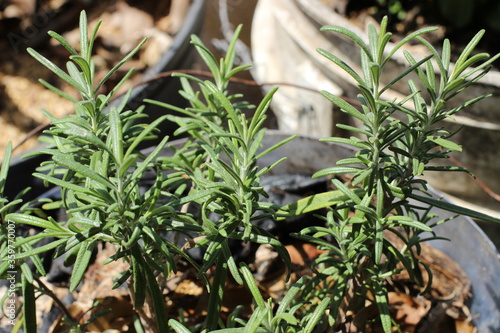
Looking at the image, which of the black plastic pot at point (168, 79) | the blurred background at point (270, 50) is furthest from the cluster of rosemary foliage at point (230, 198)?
the black plastic pot at point (168, 79)

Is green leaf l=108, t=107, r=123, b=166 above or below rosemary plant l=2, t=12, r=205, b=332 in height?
above

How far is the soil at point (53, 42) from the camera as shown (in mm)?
2098

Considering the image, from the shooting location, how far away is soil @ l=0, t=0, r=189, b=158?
2.10 m

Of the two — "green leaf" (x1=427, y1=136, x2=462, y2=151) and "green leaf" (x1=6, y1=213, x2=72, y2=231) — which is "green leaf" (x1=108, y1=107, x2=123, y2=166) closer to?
"green leaf" (x1=6, y1=213, x2=72, y2=231)

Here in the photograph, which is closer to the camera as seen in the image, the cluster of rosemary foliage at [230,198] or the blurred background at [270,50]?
the cluster of rosemary foliage at [230,198]

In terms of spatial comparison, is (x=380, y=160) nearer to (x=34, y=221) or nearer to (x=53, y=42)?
(x=34, y=221)

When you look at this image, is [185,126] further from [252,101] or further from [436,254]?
[252,101]

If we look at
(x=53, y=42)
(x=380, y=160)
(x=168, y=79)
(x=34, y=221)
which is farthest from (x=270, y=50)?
(x=34, y=221)

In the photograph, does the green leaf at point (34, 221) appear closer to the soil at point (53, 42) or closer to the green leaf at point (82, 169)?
the green leaf at point (82, 169)

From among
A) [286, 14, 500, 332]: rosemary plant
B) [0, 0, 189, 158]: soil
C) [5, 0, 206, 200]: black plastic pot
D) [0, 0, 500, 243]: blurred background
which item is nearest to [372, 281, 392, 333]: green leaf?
[286, 14, 500, 332]: rosemary plant

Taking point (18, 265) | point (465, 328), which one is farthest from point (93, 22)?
point (465, 328)

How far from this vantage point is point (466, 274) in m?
0.82

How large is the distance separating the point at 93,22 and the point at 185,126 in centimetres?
178

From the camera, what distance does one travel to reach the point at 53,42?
7.18ft
